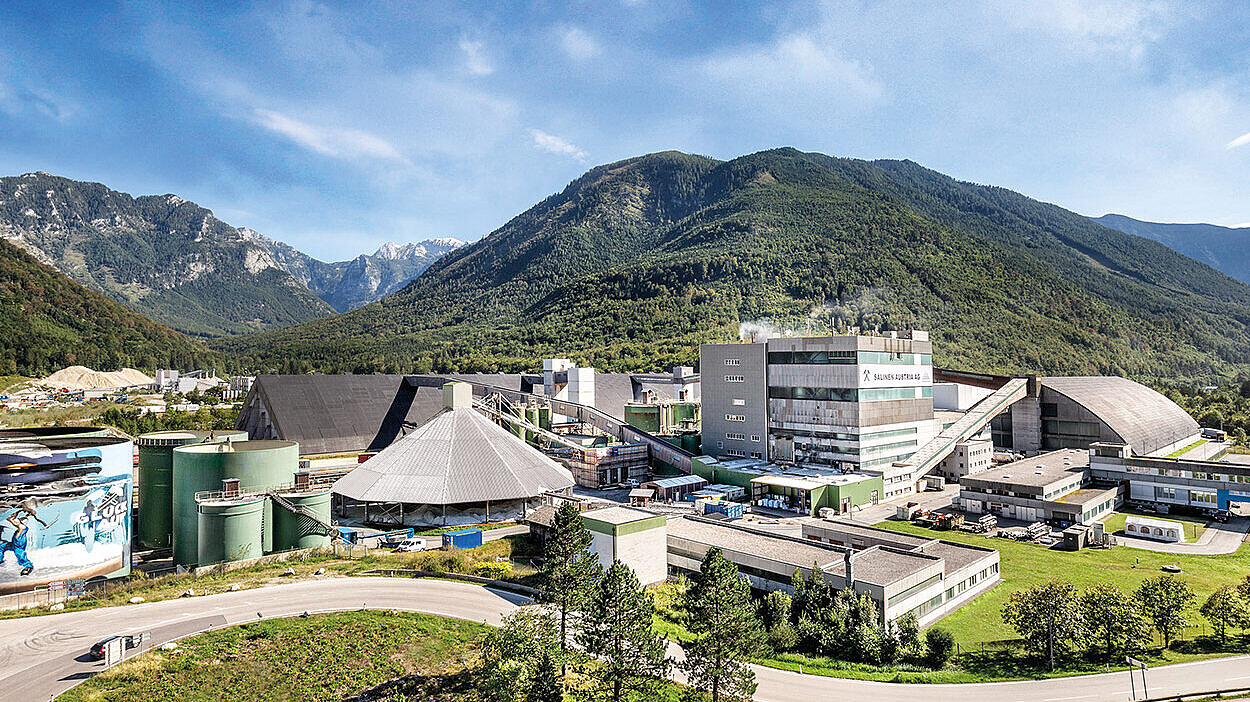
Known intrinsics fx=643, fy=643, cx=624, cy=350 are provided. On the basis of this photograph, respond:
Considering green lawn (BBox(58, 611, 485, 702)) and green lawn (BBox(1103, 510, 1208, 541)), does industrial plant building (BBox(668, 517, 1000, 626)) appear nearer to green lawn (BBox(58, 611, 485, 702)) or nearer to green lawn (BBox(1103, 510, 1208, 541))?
green lawn (BBox(58, 611, 485, 702))

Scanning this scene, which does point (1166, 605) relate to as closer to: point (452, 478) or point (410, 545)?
point (410, 545)

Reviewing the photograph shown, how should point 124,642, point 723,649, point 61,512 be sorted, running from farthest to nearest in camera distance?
A: point 61,512 → point 124,642 → point 723,649

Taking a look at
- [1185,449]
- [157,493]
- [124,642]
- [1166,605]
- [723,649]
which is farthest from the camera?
[1185,449]

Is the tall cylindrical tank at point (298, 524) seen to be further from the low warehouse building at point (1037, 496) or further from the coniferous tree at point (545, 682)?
the low warehouse building at point (1037, 496)

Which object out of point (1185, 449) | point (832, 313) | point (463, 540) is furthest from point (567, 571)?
point (832, 313)

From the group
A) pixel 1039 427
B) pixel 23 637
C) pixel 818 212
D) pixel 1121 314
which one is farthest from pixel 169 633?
pixel 1121 314

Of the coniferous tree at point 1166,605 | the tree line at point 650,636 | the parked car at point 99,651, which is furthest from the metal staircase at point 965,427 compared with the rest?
the parked car at point 99,651

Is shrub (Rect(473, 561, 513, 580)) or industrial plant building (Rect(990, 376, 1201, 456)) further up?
industrial plant building (Rect(990, 376, 1201, 456))

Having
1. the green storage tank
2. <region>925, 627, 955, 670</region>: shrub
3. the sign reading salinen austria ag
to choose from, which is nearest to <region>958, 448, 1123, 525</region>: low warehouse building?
the sign reading salinen austria ag
